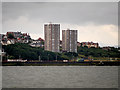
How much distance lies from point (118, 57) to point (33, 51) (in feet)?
34.7

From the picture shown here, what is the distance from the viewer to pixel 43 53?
40906 mm

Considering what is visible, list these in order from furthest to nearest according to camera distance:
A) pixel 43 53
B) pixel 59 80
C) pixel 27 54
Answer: pixel 43 53 < pixel 27 54 < pixel 59 80

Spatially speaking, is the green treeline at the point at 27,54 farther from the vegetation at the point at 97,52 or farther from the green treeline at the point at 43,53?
the vegetation at the point at 97,52

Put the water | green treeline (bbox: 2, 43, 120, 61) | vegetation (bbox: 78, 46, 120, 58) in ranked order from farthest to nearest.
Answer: vegetation (bbox: 78, 46, 120, 58) < green treeline (bbox: 2, 43, 120, 61) < the water

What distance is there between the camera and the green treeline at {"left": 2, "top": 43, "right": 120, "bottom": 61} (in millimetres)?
38438

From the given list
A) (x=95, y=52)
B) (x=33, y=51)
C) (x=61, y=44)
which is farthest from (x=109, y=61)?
(x=61, y=44)

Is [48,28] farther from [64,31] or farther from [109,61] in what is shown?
[109,61]

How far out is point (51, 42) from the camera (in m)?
47.9

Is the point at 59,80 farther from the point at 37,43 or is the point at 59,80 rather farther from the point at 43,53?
the point at 37,43

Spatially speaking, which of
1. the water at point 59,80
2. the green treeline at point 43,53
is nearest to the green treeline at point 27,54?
the green treeline at point 43,53

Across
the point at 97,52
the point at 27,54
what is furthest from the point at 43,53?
the point at 97,52

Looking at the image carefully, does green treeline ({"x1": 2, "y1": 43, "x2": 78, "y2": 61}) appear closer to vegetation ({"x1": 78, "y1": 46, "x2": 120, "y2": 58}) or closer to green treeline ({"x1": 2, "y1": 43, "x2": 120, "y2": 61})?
green treeline ({"x1": 2, "y1": 43, "x2": 120, "y2": 61})

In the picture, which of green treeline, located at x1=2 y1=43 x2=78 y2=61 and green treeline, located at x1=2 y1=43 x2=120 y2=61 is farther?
green treeline, located at x1=2 y1=43 x2=120 y2=61

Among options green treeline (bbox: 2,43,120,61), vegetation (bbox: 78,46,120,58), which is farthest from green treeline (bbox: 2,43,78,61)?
vegetation (bbox: 78,46,120,58)
